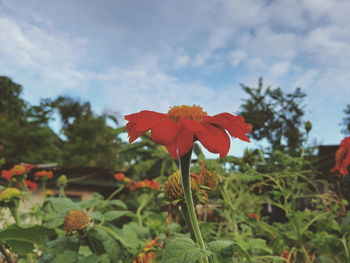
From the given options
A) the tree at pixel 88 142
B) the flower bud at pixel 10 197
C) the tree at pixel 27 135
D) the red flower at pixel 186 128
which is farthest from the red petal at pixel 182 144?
the tree at pixel 88 142

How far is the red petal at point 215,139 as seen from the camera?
0.56 metres

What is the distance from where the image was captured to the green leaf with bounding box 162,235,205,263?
49 cm

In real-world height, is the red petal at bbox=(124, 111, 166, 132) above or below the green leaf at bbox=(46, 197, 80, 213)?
above

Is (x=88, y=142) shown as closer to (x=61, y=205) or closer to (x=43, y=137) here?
(x=43, y=137)

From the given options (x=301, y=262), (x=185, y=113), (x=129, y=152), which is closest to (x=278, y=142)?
(x=301, y=262)

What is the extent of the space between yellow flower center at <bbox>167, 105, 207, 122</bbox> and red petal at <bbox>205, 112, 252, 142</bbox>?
0.02m

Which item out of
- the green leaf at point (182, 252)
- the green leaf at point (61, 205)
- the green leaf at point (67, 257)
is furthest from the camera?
the green leaf at point (61, 205)

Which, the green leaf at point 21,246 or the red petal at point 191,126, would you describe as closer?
the red petal at point 191,126

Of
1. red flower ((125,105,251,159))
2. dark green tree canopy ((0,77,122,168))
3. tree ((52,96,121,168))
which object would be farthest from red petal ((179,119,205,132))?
tree ((52,96,121,168))

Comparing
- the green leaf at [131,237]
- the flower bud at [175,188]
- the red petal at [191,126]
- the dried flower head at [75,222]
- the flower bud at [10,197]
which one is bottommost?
the green leaf at [131,237]

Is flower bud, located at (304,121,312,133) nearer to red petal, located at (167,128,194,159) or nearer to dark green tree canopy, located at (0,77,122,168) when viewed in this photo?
red petal, located at (167,128,194,159)

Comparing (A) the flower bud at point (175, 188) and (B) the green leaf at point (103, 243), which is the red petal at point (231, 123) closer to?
(A) the flower bud at point (175, 188)

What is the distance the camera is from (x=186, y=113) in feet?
2.14

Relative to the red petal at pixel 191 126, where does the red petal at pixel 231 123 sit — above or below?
above
